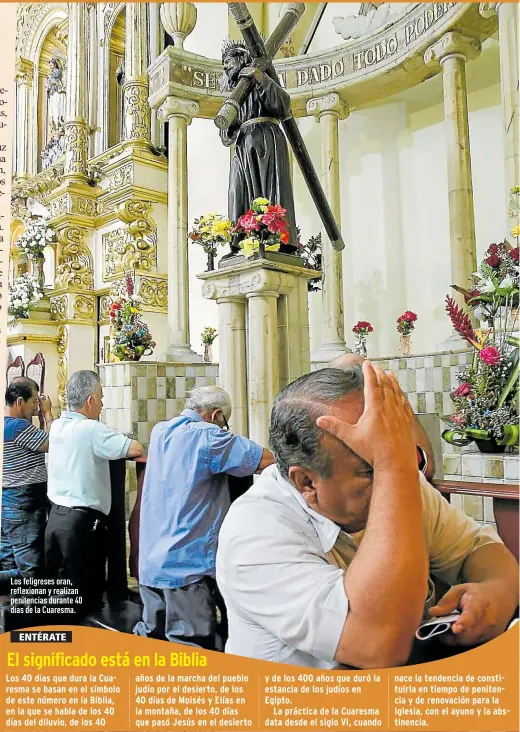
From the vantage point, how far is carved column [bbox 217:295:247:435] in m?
2.45

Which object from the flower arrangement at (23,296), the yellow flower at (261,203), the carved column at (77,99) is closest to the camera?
the yellow flower at (261,203)

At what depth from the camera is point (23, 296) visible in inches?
125

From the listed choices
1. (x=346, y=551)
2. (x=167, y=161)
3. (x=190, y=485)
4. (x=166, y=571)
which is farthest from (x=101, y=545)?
(x=167, y=161)

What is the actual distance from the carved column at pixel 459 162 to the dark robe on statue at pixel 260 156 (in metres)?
1.49

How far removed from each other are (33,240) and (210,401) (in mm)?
2432

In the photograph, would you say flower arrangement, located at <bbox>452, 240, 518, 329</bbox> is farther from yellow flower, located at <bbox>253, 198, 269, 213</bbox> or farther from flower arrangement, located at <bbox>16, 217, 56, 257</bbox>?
flower arrangement, located at <bbox>16, 217, 56, 257</bbox>

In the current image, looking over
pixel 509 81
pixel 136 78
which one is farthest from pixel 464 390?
pixel 136 78

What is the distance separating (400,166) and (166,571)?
3.35 m

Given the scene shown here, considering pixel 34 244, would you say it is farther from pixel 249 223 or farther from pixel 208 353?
pixel 249 223

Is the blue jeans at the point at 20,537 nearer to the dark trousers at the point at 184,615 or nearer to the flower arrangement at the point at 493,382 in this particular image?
the dark trousers at the point at 184,615

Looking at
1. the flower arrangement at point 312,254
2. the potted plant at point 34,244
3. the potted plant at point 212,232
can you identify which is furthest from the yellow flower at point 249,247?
the potted plant at point 34,244

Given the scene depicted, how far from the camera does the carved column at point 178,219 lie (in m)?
3.44

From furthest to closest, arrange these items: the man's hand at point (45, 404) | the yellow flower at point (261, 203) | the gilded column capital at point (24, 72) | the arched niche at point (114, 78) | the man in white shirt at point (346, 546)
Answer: the arched niche at point (114, 78), the gilded column capital at point (24, 72), the yellow flower at point (261, 203), the man's hand at point (45, 404), the man in white shirt at point (346, 546)

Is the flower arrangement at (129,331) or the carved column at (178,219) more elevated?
the carved column at (178,219)
